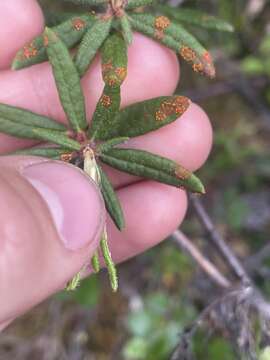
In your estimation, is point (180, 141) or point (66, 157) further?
point (180, 141)

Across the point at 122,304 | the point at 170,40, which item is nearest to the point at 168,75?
the point at 170,40

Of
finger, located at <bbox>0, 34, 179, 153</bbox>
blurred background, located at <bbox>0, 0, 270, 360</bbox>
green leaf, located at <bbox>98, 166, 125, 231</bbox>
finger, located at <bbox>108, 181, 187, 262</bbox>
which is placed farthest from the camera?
blurred background, located at <bbox>0, 0, 270, 360</bbox>

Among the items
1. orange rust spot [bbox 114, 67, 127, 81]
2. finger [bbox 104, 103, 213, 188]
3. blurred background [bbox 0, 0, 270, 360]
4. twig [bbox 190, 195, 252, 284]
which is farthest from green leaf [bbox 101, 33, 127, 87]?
blurred background [bbox 0, 0, 270, 360]

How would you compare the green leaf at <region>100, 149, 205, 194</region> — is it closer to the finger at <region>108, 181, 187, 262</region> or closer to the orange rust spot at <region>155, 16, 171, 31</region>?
the finger at <region>108, 181, 187, 262</region>

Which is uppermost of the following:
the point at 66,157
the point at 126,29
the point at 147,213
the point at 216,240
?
the point at 126,29

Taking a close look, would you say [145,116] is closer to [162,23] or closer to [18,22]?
[162,23]

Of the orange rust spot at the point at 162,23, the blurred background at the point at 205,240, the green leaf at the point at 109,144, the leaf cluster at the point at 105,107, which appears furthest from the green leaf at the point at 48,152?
the blurred background at the point at 205,240

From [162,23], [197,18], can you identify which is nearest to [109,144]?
[162,23]
